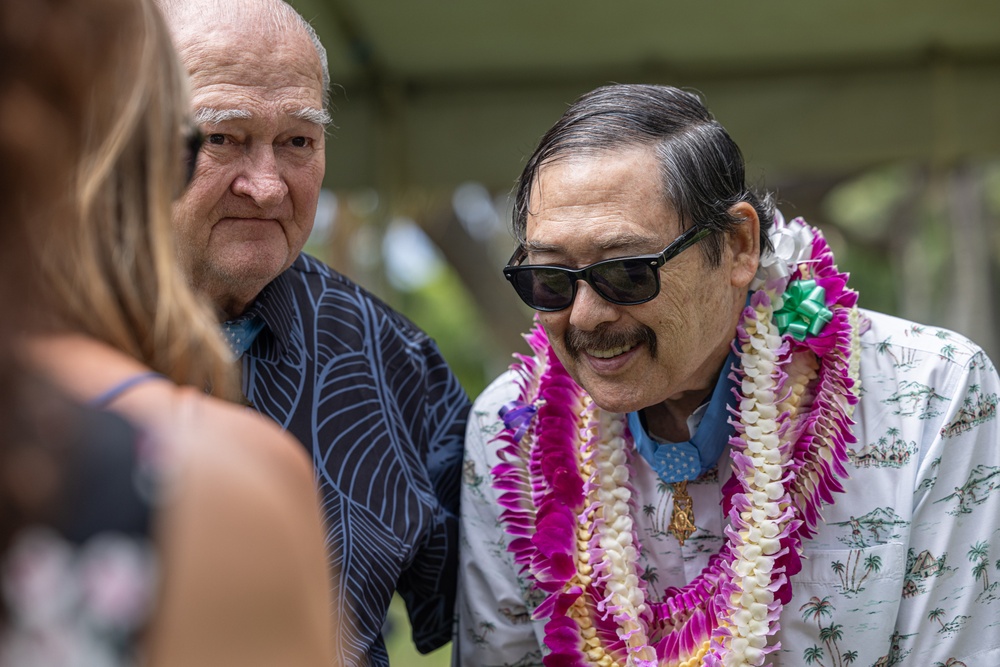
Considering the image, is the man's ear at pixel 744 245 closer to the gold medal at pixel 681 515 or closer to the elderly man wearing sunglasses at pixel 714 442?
the elderly man wearing sunglasses at pixel 714 442

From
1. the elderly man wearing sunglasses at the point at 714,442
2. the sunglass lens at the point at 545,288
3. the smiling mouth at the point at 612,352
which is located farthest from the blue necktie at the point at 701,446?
the sunglass lens at the point at 545,288

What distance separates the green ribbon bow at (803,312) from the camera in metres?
2.52

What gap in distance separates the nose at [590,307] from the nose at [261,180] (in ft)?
2.25

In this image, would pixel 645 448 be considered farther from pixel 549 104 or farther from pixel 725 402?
pixel 549 104

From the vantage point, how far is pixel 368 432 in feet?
8.62

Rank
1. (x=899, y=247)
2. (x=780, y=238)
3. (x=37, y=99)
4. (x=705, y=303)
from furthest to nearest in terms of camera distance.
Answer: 1. (x=899, y=247)
2. (x=780, y=238)
3. (x=705, y=303)
4. (x=37, y=99)

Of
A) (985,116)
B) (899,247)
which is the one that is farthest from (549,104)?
(899,247)

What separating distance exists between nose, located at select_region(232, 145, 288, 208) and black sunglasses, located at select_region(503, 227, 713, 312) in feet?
1.76

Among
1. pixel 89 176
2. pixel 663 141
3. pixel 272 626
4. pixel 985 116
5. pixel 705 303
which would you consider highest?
pixel 985 116

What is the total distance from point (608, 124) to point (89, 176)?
168 centimetres

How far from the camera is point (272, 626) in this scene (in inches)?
37.9

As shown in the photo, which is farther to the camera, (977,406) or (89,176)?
(977,406)

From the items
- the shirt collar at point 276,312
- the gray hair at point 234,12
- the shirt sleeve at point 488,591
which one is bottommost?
the shirt sleeve at point 488,591

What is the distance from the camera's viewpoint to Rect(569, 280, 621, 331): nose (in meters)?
2.40
